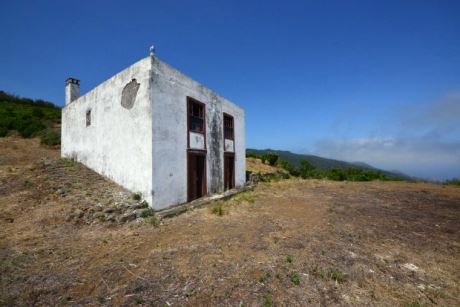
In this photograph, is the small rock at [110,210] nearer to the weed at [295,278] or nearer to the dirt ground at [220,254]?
the dirt ground at [220,254]

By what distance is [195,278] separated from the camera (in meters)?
4.00

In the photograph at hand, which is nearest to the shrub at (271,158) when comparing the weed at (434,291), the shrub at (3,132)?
the shrub at (3,132)

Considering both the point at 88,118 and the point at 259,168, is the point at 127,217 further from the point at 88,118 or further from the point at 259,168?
the point at 259,168

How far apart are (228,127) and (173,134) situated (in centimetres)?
509

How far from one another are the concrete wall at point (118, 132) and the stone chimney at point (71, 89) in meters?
1.46

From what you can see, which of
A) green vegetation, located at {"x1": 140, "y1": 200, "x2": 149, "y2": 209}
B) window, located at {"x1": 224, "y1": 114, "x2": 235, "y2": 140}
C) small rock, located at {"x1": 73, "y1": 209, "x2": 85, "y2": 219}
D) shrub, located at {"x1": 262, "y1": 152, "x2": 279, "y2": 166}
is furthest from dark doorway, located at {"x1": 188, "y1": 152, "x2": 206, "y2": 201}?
shrub, located at {"x1": 262, "y1": 152, "x2": 279, "y2": 166}

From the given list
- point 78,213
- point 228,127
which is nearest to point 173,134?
point 78,213

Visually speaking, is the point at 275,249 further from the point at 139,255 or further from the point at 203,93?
the point at 203,93

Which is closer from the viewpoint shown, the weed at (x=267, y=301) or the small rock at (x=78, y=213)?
the weed at (x=267, y=301)

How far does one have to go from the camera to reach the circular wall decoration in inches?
346

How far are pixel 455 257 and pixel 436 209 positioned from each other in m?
5.67

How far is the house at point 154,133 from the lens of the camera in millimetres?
8289

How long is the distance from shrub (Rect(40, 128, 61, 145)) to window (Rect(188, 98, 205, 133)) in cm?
1212

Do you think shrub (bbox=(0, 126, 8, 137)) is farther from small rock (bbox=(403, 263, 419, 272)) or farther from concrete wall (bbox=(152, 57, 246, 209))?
small rock (bbox=(403, 263, 419, 272))
